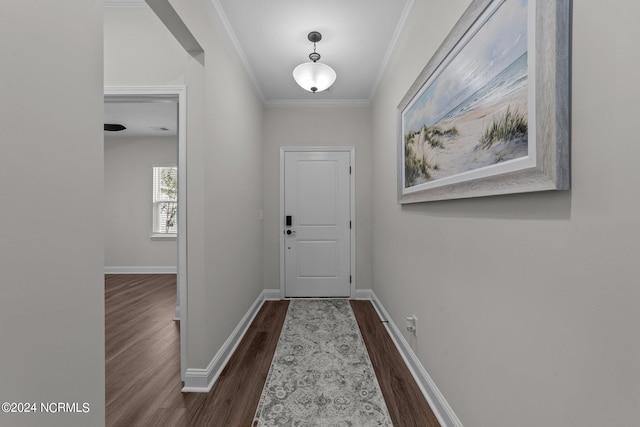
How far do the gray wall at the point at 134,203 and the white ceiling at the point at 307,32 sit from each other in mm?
3131

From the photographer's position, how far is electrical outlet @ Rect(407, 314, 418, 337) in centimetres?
195

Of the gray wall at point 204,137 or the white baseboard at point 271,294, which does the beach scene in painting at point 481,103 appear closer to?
the gray wall at point 204,137

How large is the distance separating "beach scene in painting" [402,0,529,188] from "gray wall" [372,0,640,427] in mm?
176

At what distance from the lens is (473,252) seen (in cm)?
126

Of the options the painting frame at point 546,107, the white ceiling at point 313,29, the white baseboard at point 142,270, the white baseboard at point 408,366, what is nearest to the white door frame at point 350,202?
the white ceiling at point 313,29

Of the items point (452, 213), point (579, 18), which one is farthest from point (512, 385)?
point (579, 18)

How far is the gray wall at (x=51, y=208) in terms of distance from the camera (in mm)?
680

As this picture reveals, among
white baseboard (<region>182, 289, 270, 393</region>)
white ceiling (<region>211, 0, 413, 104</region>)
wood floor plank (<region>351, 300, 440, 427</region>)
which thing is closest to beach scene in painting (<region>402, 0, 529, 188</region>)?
white ceiling (<region>211, 0, 413, 104</region>)

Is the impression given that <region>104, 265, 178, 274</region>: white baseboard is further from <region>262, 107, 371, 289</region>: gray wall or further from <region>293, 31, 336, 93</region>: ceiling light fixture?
<region>293, 31, 336, 93</region>: ceiling light fixture

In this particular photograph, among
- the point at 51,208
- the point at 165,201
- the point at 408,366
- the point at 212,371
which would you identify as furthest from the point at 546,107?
the point at 165,201

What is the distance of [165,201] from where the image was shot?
5441mm

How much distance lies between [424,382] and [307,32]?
8.95 ft

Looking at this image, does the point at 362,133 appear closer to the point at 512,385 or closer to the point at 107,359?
the point at 512,385

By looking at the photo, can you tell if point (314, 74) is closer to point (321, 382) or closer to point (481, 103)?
point (481, 103)
